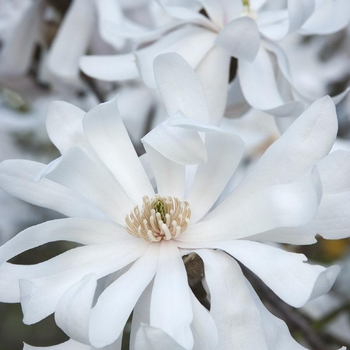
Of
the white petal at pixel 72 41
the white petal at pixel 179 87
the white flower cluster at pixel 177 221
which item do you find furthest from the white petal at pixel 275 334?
the white petal at pixel 72 41

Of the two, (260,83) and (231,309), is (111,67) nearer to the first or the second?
(260,83)

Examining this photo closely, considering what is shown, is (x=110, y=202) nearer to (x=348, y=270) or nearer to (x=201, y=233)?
(x=201, y=233)

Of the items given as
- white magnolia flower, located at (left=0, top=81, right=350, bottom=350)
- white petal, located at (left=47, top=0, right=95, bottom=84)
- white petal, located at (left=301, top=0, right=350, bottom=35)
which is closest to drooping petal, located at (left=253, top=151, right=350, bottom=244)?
white magnolia flower, located at (left=0, top=81, right=350, bottom=350)

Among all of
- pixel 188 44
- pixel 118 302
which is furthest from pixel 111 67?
pixel 118 302

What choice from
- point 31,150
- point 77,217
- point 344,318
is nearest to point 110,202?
point 77,217

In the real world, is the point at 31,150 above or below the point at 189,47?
below

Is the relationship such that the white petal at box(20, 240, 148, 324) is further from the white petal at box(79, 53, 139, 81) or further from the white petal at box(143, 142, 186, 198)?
the white petal at box(79, 53, 139, 81)

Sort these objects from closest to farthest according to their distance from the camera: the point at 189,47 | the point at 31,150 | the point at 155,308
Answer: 1. the point at 155,308
2. the point at 189,47
3. the point at 31,150
